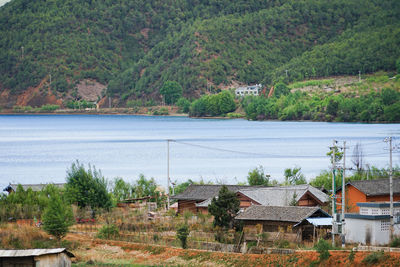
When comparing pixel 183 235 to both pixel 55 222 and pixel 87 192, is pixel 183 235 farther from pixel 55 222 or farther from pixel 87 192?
pixel 87 192

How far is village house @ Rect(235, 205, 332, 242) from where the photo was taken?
3359 cm

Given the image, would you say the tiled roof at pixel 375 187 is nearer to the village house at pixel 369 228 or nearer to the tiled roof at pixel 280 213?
the tiled roof at pixel 280 213

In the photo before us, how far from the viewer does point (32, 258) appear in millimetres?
26203

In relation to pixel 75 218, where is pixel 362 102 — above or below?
above

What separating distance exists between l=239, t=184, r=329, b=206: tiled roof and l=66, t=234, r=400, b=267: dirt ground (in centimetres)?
883

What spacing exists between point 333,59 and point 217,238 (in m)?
158

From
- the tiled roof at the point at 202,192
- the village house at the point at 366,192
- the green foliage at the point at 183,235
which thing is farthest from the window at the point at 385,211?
the tiled roof at the point at 202,192

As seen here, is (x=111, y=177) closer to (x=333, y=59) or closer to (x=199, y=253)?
(x=199, y=253)

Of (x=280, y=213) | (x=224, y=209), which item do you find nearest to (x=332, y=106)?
(x=280, y=213)

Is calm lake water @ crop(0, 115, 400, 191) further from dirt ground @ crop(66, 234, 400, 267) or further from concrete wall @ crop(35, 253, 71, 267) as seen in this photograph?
concrete wall @ crop(35, 253, 71, 267)

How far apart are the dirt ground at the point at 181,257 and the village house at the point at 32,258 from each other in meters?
5.22

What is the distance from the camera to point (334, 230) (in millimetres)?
30703

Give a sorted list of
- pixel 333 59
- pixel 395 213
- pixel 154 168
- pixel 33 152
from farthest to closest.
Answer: pixel 333 59, pixel 33 152, pixel 154 168, pixel 395 213

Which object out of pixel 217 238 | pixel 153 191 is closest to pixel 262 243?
pixel 217 238
